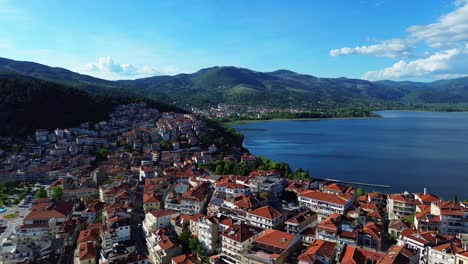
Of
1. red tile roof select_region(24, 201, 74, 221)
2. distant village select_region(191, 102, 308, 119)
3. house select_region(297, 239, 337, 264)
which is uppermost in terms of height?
distant village select_region(191, 102, 308, 119)

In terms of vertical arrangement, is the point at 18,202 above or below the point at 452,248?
below

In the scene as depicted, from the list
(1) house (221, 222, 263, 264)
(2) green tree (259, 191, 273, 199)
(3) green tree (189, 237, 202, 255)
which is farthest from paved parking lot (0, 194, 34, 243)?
(2) green tree (259, 191, 273, 199)

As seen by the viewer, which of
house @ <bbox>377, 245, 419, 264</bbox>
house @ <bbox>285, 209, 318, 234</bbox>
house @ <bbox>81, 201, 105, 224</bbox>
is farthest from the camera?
house @ <bbox>81, 201, 105, 224</bbox>

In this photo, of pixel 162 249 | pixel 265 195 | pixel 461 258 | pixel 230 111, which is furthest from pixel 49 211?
pixel 230 111

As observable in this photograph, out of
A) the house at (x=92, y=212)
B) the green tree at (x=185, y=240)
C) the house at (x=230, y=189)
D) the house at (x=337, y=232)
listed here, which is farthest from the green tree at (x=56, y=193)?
the house at (x=337, y=232)

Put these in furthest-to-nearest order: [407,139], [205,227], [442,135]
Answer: [442,135] → [407,139] → [205,227]

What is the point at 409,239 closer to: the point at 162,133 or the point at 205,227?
the point at 205,227

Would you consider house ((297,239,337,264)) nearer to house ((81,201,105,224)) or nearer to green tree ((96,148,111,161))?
house ((81,201,105,224))

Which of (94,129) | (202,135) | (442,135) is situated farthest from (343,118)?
(94,129)
